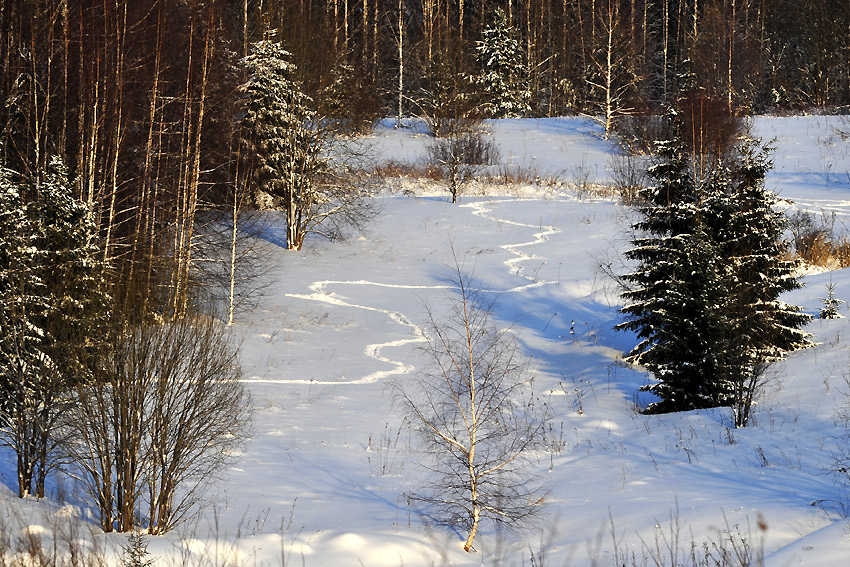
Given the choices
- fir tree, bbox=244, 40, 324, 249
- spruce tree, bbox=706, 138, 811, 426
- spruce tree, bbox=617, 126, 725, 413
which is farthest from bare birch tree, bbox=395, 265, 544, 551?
fir tree, bbox=244, 40, 324, 249

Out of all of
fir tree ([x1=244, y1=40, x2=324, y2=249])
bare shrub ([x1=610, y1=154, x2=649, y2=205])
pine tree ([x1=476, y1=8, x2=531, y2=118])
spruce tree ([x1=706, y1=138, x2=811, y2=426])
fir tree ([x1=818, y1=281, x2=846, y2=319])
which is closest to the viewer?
spruce tree ([x1=706, y1=138, x2=811, y2=426])

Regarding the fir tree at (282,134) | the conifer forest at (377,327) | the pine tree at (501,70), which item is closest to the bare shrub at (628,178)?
the conifer forest at (377,327)

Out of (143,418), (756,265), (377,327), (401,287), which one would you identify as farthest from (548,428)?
(401,287)

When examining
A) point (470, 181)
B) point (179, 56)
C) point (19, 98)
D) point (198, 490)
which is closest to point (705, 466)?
point (198, 490)

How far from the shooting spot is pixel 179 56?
22266 mm

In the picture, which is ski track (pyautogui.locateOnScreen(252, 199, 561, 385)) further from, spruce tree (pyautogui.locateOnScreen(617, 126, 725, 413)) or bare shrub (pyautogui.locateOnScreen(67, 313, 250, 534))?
bare shrub (pyautogui.locateOnScreen(67, 313, 250, 534))

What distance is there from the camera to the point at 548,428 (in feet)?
43.3

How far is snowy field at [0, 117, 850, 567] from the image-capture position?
7.81 m

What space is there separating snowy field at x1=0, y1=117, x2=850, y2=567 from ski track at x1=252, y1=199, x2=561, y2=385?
0.25 feet

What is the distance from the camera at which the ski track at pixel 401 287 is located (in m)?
16.5

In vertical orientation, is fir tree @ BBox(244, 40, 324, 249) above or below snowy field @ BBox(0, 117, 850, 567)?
above

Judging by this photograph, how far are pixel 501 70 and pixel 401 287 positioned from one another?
29.7 metres

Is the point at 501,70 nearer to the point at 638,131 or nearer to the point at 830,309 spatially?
the point at 638,131

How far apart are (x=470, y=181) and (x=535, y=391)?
61.9ft
